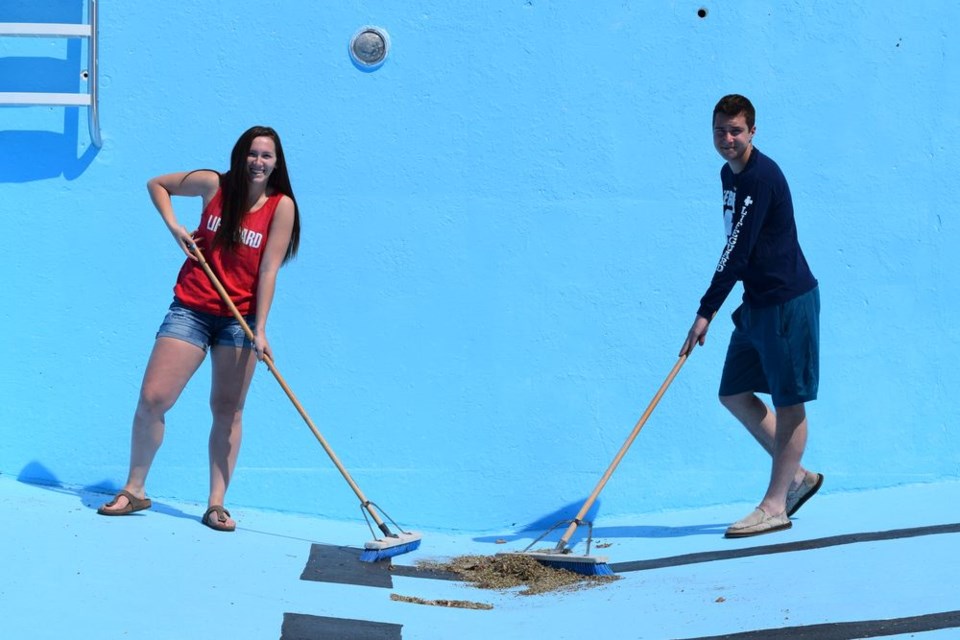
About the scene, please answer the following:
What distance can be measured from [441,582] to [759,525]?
3.94ft

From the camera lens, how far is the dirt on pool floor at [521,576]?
384 cm

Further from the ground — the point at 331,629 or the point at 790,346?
the point at 790,346

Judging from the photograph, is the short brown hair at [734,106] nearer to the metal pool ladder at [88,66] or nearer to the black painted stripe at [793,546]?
the black painted stripe at [793,546]

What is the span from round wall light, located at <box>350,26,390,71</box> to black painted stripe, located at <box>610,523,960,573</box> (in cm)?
228

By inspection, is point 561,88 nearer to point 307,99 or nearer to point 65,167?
point 307,99

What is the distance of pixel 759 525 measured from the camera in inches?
166

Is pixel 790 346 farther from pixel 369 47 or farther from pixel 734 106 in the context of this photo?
pixel 369 47

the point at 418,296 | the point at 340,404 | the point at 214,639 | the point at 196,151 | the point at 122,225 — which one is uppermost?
the point at 196,151

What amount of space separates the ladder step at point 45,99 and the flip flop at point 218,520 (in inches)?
66.8

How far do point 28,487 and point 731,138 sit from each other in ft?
10.1

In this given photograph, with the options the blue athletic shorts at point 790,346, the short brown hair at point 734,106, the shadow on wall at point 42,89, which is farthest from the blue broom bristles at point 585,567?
the shadow on wall at point 42,89

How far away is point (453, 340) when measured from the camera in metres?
4.85

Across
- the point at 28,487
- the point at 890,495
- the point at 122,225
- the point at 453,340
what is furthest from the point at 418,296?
the point at 890,495

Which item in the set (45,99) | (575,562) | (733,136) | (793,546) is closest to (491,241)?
(733,136)
